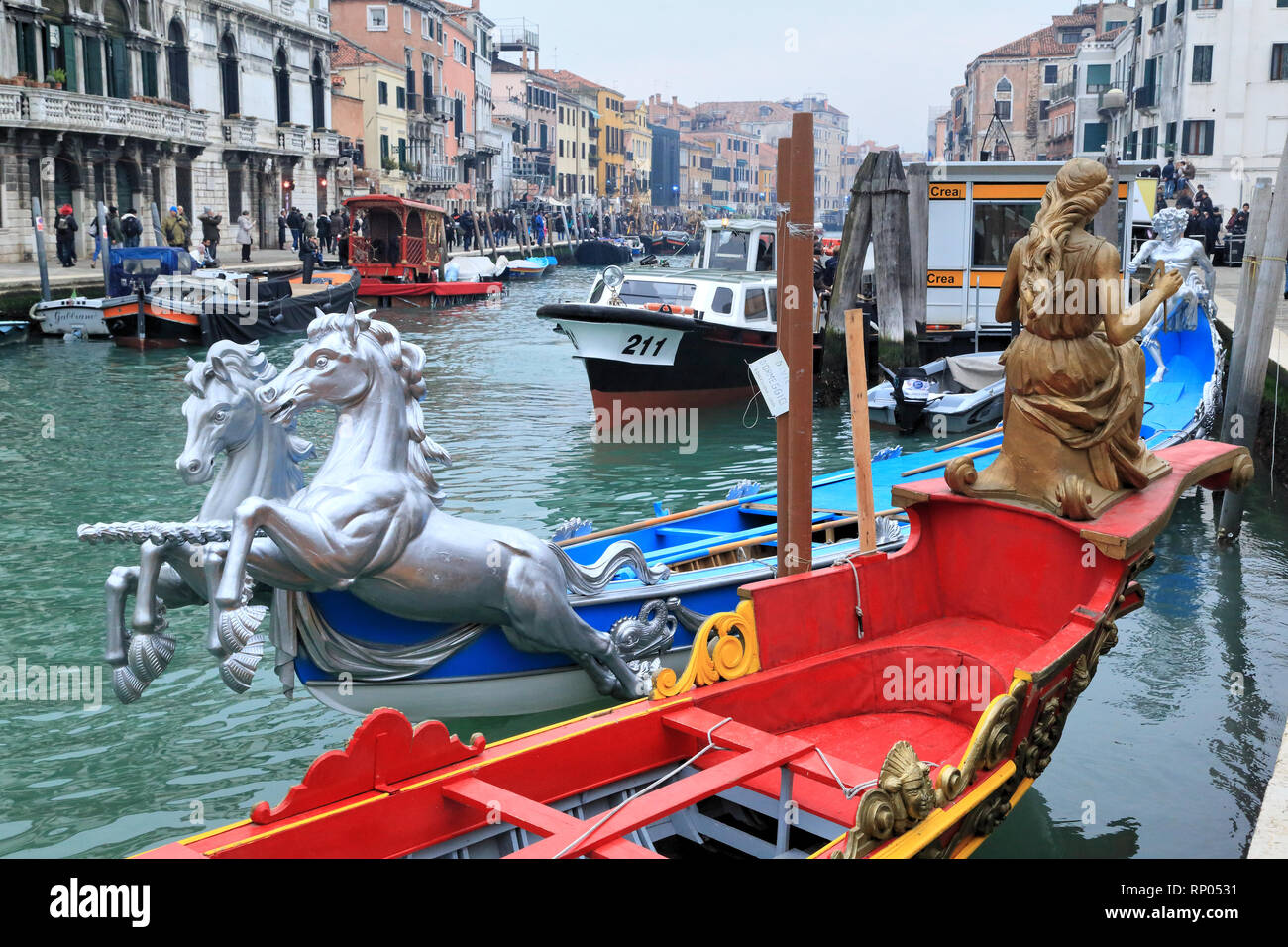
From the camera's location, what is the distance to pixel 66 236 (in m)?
27.5

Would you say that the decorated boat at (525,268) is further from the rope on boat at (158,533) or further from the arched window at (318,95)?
the rope on boat at (158,533)

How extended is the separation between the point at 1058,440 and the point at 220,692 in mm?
4623

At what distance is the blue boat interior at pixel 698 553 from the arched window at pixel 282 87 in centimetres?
3677

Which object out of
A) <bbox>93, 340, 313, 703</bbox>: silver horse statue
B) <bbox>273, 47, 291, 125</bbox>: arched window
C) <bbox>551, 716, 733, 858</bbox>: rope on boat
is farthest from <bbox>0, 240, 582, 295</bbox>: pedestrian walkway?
<bbox>551, 716, 733, 858</bbox>: rope on boat

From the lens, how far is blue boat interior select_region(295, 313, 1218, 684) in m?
5.82

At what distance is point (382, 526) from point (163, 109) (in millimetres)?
31472

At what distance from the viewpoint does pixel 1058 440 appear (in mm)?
5621

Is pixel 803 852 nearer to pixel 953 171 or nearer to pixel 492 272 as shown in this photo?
pixel 953 171

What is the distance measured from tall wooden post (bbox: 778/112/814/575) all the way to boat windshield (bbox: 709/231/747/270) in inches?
496

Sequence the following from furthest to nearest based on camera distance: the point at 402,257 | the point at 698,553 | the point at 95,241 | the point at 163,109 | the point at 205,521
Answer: the point at 163,109
the point at 402,257
the point at 95,241
the point at 698,553
the point at 205,521

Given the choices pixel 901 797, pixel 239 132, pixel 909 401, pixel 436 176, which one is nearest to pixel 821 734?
Answer: pixel 901 797

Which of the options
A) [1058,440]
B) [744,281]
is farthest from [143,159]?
[1058,440]

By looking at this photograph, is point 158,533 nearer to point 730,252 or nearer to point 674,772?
point 674,772

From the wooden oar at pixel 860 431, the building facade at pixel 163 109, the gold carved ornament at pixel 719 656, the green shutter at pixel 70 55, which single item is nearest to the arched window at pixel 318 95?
the building facade at pixel 163 109
